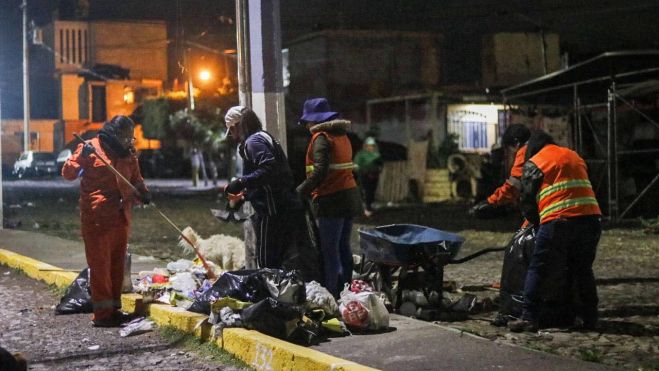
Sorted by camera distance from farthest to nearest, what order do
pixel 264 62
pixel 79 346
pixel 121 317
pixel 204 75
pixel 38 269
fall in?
pixel 204 75 → pixel 38 269 → pixel 264 62 → pixel 121 317 → pixel 79 346

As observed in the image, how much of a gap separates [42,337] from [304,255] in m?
2.27

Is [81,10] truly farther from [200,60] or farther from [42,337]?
[42,337]

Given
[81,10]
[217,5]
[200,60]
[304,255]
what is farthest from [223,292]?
[81,10]

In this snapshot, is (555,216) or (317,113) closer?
(555,216)

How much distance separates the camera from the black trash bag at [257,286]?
6098 millimetres

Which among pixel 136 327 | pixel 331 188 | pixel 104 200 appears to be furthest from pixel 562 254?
pixel 104 200

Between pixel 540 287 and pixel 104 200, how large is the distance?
365 centimetres

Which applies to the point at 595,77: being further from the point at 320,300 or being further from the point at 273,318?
the point at 273,318

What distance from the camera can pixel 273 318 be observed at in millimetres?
5965

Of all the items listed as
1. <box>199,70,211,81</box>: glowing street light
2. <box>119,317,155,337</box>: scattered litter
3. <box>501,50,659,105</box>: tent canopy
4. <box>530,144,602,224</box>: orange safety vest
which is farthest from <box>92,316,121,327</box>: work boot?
<box>199,70,211,81</box>: glowing street light

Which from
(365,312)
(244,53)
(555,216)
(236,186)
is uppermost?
(244,53)

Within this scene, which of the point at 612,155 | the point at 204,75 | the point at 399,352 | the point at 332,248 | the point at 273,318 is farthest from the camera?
the point at 204,75

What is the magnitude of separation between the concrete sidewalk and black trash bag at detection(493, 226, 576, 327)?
637mm

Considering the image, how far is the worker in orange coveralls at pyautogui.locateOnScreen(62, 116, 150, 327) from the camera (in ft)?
23.0
